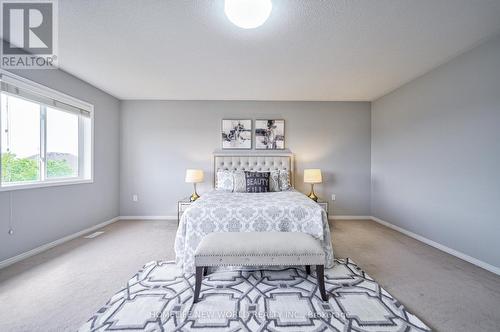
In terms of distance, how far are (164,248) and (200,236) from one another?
101 centimetres

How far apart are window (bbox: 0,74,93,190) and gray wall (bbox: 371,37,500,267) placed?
220 inches

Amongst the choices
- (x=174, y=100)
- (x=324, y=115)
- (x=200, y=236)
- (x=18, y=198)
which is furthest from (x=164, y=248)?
(x=324, y=115)

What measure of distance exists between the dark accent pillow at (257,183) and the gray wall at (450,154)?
248 centimetres

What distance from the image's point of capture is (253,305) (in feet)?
5.74

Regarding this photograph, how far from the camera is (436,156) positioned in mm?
3082

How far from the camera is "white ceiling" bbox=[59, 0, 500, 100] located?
1.89 m

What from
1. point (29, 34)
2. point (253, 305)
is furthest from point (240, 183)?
point (29, 34)

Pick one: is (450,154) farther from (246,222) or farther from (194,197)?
(194,197)

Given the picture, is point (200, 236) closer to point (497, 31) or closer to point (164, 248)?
point (164, 248)

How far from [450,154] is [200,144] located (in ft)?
13.7

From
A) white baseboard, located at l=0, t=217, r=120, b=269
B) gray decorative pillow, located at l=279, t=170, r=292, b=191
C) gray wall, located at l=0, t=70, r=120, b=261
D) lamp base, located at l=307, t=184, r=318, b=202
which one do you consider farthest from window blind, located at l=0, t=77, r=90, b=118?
lamp base, located at l=307, t=184, r=318, b=202

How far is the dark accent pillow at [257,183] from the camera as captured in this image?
3.49 m

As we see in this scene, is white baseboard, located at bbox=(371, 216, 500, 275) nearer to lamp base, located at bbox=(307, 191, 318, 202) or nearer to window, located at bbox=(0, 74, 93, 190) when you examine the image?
lamp base, located at bbox=(307, 191, 318, 202)

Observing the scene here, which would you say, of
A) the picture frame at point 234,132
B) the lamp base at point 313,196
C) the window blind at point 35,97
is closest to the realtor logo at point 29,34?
the window blind at point 35,97
